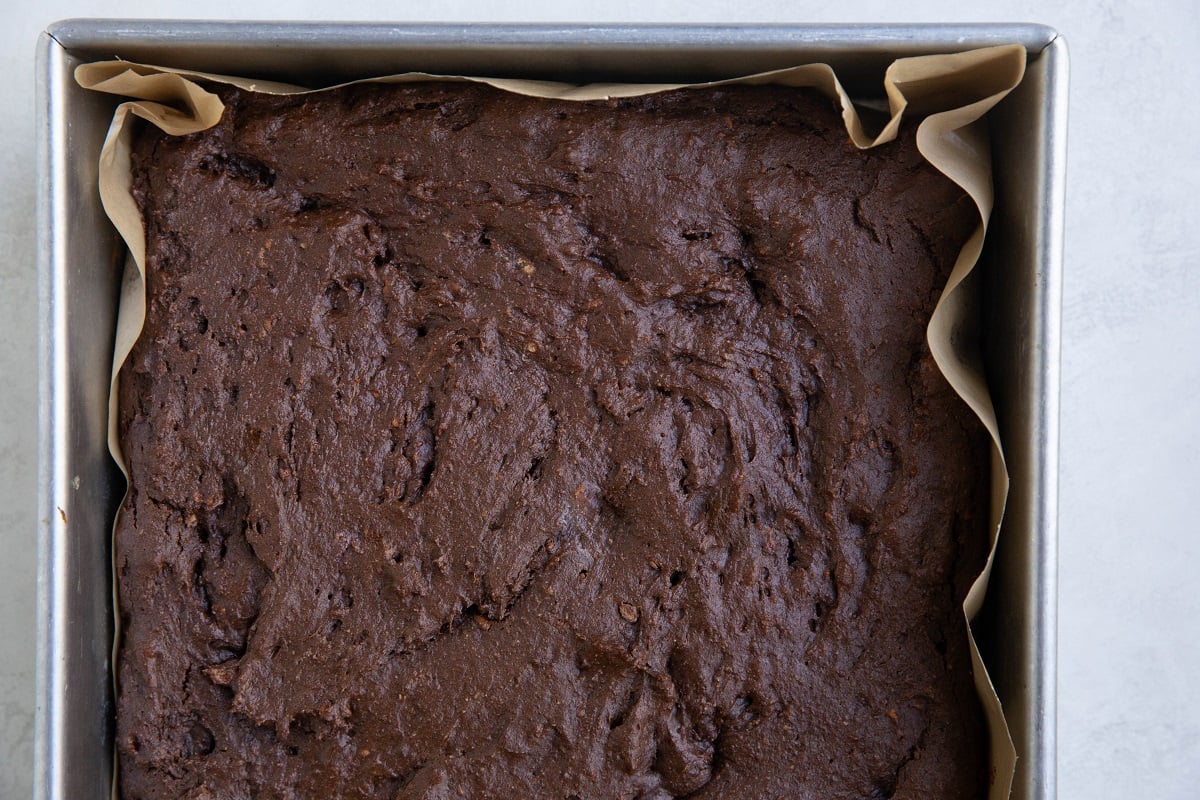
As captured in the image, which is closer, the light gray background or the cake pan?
the cake pan

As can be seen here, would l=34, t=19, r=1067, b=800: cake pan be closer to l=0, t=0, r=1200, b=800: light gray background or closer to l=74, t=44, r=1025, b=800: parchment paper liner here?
l=74, t=44, r=1025, b=800: parchment paper liner

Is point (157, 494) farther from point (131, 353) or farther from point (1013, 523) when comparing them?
point (1013, 523)

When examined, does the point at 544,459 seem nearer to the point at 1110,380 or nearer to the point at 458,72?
the point at 458,72

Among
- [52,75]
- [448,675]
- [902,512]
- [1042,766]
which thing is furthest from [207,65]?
[1042,766]

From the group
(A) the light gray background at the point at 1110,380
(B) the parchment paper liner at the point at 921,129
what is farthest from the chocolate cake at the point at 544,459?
(A) the light gray background at the point at 1110,380

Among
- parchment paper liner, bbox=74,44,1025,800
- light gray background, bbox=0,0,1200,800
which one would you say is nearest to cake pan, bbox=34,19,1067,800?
parchment paper liner, bbox=74,44,1025,800
